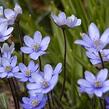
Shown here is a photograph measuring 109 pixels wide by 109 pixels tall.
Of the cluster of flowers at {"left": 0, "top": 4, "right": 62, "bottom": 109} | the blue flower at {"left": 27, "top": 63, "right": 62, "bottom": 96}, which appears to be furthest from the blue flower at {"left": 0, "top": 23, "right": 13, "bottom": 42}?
the blue flower at {"left": 27, "top": 63, "right": 62, "bottom": 96}

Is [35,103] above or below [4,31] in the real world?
below

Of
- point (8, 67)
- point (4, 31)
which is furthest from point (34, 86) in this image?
point (4, 31)

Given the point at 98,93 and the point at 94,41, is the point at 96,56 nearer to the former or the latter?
the point at 94,41

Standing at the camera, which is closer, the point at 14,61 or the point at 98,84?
the point at 98,84

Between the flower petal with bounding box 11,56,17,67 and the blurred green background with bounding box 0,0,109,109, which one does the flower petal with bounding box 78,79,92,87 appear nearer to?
the flower petal with bounding box 11,56,17,67

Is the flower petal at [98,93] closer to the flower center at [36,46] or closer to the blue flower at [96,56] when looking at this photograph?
the blue flower at [96,56]

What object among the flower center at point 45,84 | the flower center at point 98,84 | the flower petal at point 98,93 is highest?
the flower center at point 45,84

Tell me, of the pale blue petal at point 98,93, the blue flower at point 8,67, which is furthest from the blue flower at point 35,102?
the pale blue petal at point 98,93
